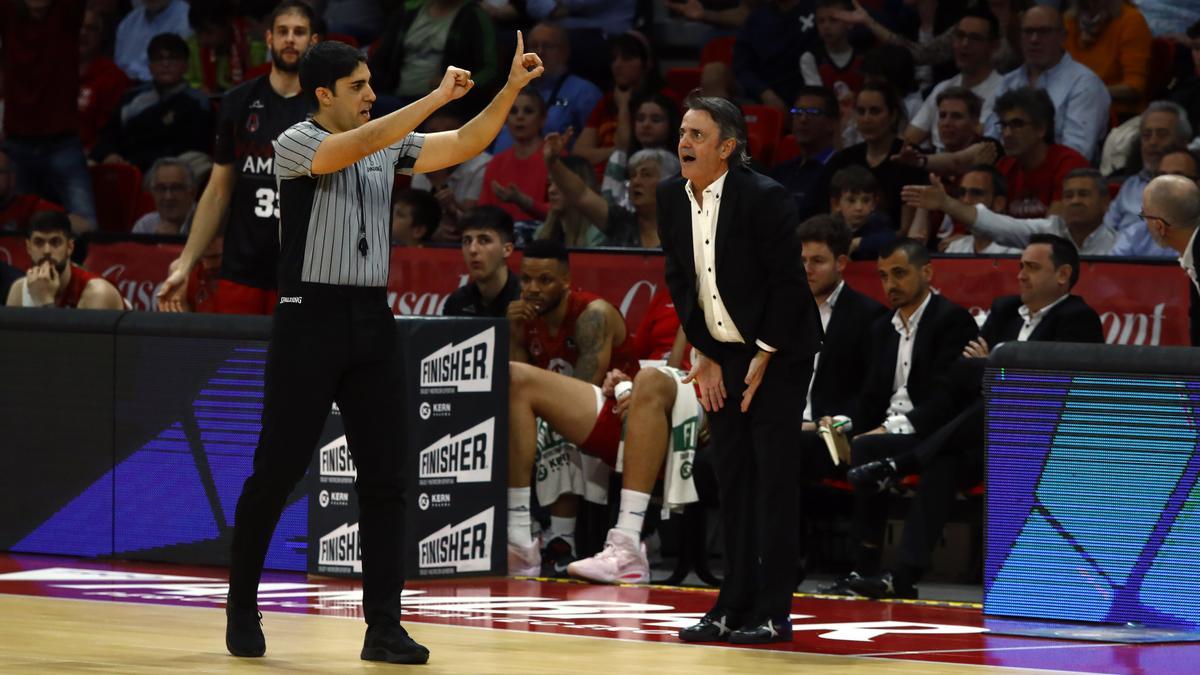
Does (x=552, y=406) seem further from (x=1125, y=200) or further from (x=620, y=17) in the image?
(x=620, y=17)

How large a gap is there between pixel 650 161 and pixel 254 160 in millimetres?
3055

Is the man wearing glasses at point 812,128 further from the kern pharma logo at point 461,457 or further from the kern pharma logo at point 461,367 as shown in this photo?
the kern pharma logo at point 461,457

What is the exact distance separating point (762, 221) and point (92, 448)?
4.25 m

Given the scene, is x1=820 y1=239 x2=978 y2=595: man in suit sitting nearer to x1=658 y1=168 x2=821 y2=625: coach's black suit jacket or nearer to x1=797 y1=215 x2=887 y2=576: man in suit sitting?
x1=797 y1=215 x2=887 y2=576: man in suit sitting

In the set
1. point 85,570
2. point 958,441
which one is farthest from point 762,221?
point 85,570

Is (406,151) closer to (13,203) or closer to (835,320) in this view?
(835,320)

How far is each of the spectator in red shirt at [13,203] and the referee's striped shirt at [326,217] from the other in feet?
26.3

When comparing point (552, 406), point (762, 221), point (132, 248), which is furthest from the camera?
point (132, 248)

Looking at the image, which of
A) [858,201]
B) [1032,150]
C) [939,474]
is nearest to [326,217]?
[939,474]

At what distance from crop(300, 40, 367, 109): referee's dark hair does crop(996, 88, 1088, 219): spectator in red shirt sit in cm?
574

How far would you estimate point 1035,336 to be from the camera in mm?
8797

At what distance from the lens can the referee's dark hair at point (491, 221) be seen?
32.4ft

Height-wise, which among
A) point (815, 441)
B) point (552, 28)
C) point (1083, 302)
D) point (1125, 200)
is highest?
point (552, 28)

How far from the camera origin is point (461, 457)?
29.5 ft
